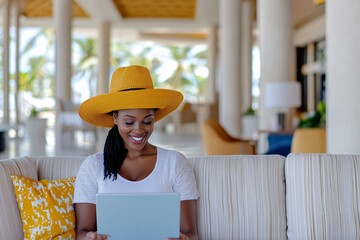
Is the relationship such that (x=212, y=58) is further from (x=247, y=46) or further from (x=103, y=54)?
(x=103, y=54)

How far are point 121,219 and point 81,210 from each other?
0.52 meters

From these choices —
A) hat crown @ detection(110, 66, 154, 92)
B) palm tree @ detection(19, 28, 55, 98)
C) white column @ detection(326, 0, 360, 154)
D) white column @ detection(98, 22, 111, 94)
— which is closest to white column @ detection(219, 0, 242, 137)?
white column @ detection(98, 22, 111, 94)

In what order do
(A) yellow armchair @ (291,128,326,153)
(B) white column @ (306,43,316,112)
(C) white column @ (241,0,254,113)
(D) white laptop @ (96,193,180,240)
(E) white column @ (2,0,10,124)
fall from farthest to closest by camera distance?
(B) white column @ (306,43,316,112) < (C) white column @ (241,0,254,113) < (E) white column @ (2,0,10,124) < (A) yellow armchair @ (291,128,326,153) < (D) white laptop @ (96,193,180,240)

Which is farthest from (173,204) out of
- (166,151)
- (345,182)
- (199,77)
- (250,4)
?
(199,77)

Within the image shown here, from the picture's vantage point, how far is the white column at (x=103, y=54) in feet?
66.4

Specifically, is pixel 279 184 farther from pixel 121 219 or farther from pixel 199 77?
pixel 199 77

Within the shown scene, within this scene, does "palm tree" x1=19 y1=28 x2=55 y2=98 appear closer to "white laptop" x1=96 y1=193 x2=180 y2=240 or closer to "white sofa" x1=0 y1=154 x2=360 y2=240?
"white sofa" x1=0 y1=154 x2=360 y2=240

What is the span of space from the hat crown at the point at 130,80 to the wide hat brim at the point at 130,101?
0.08 m

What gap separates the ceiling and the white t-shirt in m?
14.6

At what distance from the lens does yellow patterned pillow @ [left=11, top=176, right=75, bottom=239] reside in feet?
9.16

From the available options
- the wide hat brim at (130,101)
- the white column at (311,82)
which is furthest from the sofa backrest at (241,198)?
the white column at (311,82)

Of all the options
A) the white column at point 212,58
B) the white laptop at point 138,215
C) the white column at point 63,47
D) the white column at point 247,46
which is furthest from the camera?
the white column at point 212,58

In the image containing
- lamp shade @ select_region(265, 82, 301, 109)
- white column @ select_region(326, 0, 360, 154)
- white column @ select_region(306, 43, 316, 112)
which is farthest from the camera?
white column @ select_region(306, 43, 316, 112)

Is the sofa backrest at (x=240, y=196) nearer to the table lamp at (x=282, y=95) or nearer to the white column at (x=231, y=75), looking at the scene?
the table lamp at (x=282, y=95)
